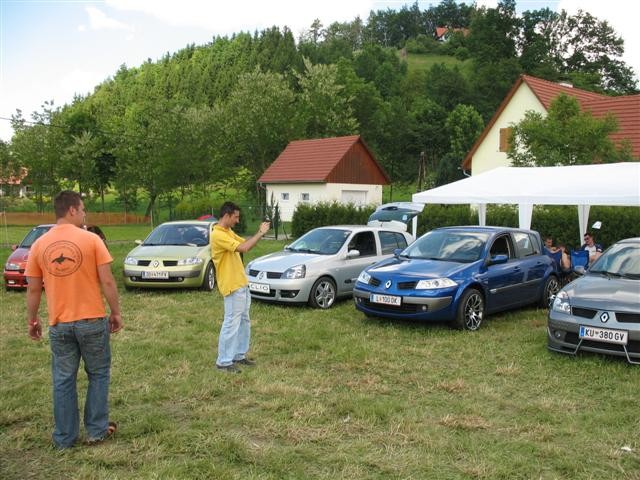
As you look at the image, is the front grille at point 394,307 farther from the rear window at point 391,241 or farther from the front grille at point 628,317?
the rear window at point 391,241

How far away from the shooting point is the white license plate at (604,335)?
614 cm

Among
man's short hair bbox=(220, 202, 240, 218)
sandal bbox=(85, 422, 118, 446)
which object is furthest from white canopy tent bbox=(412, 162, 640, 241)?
sandal bbox=(85, 422, 118, 446)

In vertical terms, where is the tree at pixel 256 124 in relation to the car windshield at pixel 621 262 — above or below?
above

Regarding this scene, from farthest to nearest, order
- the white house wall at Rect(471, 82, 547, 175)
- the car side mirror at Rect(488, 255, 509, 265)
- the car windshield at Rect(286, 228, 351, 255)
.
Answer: the white house wall at Rect(471, 82, 547, 175)
the car windshield at Rect(286, 228, 351, 255)
the car side mirror at Rect(488, 255, 509, 265)

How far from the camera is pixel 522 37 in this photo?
68938 millimetres

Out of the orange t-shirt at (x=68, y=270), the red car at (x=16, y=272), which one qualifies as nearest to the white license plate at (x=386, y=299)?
the orange t-shirt at (x=68, y=270)

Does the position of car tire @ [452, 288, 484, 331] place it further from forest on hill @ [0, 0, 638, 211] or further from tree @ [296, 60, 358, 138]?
tree @ [296, 60, 358, 138]

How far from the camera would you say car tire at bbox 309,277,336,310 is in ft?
31.8

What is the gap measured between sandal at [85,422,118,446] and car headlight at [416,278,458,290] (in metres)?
4.67

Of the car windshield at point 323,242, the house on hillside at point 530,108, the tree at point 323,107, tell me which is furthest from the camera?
the tree at point 323,107

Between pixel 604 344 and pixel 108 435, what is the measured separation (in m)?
5.15

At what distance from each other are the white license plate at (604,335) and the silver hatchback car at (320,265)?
14.5 feet

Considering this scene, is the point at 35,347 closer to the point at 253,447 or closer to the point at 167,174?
the point at 253,447

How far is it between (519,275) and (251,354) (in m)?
4.63
